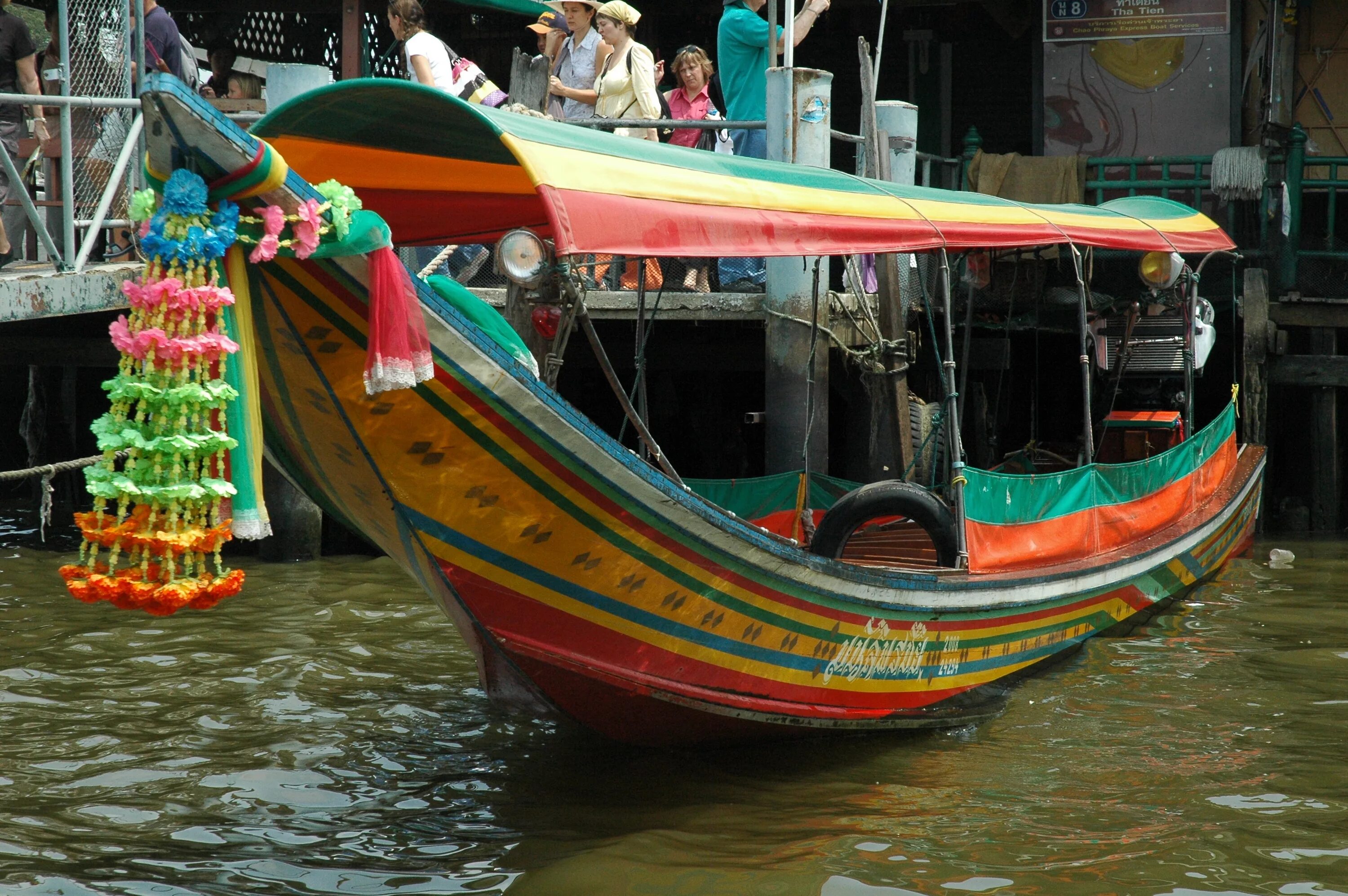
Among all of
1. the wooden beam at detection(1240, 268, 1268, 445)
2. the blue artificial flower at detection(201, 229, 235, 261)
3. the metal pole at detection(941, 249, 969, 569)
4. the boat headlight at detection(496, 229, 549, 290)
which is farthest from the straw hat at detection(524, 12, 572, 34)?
the blue artificial flower at detection(201, 229, 235, 261)

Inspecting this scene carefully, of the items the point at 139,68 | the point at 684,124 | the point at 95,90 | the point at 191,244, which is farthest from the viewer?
the point at 684,124

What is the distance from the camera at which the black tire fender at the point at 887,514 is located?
5.62m

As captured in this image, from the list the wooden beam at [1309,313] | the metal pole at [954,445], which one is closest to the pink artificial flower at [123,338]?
the metal pole at [954,445]

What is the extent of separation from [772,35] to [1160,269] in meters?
2.67

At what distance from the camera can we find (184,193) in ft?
11.3

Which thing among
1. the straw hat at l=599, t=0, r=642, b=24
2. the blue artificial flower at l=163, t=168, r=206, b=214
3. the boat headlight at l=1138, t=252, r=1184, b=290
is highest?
the straw hat at l=599, t=0, r=642, b=24

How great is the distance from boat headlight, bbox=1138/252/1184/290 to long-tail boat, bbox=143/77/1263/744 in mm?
2181

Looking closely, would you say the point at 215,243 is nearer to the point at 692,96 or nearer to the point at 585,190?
the point at 585,190

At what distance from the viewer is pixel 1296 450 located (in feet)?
36.4

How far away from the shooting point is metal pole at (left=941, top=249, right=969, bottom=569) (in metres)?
5.55

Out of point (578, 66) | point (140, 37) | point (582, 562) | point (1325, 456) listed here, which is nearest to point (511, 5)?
point (578, 66)

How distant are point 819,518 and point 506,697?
2887mm

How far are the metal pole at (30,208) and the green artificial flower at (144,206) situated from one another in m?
2.70

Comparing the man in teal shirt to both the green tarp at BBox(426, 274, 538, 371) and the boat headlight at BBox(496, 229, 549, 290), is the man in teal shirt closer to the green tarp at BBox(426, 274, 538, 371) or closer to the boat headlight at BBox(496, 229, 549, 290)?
the boat headlight at BBox(496, 229, 549, 290)
